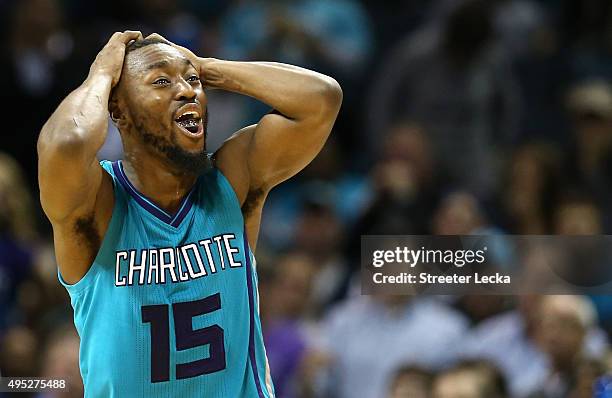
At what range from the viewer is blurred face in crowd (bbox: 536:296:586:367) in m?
5.99

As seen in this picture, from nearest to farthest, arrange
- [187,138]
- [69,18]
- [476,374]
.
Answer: [187,138] → [476,374] → [69,18]

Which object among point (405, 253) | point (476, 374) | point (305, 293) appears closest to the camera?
point (405, 253)

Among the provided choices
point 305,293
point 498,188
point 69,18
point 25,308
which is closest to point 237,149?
point 305,293

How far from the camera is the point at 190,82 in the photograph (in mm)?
4363

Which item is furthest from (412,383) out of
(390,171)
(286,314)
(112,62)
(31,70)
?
(31,70)

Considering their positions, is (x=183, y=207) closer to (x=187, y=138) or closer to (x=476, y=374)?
(x=187, y=138)

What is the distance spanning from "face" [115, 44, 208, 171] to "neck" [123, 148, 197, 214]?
6 cm

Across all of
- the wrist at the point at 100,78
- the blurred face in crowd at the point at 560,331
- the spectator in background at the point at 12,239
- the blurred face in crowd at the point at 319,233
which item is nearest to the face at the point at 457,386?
the blurred face in crowd at the point at 560,331

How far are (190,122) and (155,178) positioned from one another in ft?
0.88

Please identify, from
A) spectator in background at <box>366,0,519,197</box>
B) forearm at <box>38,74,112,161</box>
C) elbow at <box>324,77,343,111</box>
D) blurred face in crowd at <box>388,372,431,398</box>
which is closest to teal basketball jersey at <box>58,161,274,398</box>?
forearm at <box>38,74,112,161</box>

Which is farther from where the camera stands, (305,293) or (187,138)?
(305,293)

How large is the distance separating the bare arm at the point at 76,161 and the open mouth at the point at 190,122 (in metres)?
0.27

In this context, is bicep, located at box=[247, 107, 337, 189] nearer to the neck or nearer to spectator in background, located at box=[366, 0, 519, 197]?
the neck

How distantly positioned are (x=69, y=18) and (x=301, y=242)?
3.03 metres
